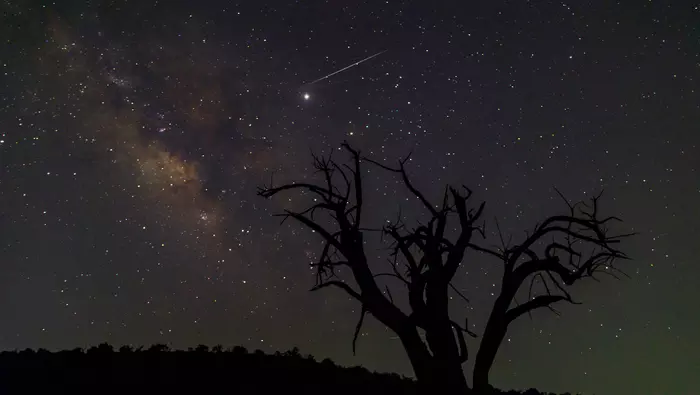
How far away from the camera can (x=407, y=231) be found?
1261 centimetres

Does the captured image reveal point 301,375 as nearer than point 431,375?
No

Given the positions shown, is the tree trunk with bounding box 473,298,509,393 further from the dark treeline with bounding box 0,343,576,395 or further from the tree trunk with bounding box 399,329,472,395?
the dark treeline with bounding box 0,343,576,395

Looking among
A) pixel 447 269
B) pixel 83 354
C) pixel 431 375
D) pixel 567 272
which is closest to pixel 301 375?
pixel 431 375

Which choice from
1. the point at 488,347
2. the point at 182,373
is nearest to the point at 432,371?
the point at 488,347

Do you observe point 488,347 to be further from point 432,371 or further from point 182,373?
point 182,373

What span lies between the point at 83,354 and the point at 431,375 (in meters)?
7.69

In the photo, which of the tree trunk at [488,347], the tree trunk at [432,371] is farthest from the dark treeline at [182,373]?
the tree trunk at [488,347]

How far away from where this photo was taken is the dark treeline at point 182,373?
396 inches

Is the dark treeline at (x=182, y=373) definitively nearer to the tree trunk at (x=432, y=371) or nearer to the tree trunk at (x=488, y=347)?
the tree trunk at (x=432, y=371)

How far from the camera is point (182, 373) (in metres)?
11.1

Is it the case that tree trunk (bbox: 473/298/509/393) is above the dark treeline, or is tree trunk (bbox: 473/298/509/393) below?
above

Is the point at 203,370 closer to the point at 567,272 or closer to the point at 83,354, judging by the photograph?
the point at 83,354

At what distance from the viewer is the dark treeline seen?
10.1m

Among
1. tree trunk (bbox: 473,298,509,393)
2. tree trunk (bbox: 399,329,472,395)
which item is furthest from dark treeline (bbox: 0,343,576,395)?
tree trunk (bbox: 473,298,509,393)
